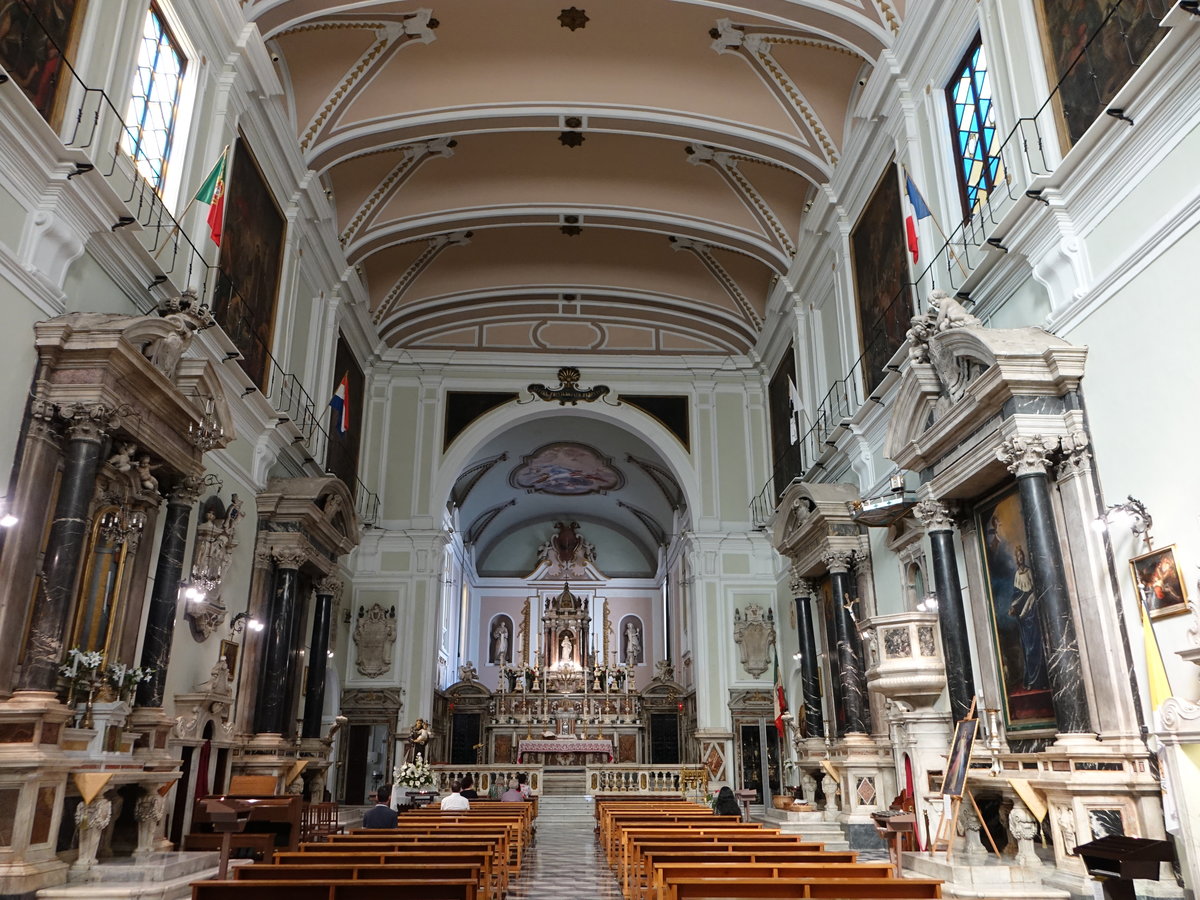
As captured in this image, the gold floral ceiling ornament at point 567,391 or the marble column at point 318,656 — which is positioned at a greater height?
the gold floral ceiling ornament at point 567,391

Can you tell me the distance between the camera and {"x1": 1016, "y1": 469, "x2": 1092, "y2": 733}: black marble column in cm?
736

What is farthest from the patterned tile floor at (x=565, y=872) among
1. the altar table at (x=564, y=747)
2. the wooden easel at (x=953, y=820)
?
the altar table at (x=564, y=747)

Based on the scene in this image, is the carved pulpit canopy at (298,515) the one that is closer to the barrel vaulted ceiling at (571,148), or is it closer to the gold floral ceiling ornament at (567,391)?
the barrel vaulted ceiling at (571,148)

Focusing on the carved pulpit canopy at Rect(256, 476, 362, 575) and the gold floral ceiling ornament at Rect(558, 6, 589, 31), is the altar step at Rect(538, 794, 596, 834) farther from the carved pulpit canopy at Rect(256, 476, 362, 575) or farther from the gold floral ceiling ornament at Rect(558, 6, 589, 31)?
the gold floral ceiling ornament at Rect(558, 6, 589, 31)

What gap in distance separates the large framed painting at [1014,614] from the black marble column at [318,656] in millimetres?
9902

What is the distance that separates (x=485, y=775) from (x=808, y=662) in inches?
288

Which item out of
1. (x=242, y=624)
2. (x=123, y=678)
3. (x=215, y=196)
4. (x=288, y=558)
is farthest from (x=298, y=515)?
(x=123, y=678)

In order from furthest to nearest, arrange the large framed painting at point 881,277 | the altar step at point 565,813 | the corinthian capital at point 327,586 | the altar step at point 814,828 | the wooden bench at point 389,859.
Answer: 1. the altar step at point 565,813
2. the corinthian capital at point 327,586
3. the large framed painting at point 881,277
4. the altar step at point 814,828
5. the wooden bench at point 389,859

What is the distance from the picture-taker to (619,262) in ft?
65.4

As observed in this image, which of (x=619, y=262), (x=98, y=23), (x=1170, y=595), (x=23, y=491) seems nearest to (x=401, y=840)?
(x=23, y=491)

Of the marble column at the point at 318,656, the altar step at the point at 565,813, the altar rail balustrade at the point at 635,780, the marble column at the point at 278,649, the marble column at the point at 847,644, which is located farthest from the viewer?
the altar rail balustrade at the point at 635,780

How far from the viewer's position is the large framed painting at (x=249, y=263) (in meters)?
11.9

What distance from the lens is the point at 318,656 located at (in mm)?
14797

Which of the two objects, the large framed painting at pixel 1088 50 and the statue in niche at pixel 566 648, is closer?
the large framed painting at pixel 1088 50
